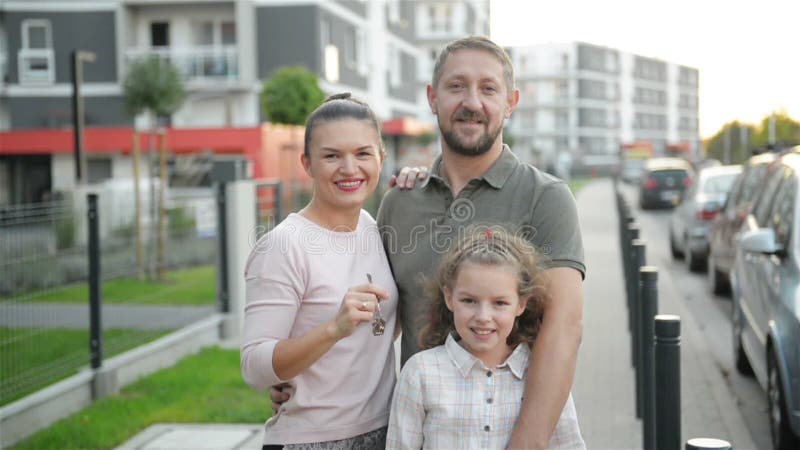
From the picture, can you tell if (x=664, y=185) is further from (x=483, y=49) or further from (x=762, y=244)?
(x=483, y=49)

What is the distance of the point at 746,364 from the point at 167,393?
4.61 m

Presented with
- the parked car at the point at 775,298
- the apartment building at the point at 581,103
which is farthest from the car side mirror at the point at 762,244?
the apartment building at the point at 581,103

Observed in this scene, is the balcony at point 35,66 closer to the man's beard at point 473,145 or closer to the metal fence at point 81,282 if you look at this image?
the metal fence at point 81,282

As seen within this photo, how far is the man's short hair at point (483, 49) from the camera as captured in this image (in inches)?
106

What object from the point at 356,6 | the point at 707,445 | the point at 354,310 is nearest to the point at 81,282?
the point at 354,310

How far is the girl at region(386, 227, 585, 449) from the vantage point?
2.46 metres

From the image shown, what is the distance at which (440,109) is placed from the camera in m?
2.74

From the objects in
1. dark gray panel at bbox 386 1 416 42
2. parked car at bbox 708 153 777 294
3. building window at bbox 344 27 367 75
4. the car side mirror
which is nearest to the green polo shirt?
the car side mirror

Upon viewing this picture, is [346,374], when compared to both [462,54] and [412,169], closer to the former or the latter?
[412,169]

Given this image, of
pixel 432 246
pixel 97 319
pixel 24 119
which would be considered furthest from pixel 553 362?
pixel 24 119

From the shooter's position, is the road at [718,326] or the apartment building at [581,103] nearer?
the road at [718,326]

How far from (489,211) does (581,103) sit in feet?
310

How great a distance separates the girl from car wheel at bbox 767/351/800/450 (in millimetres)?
→ 3044

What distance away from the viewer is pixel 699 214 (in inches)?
524
